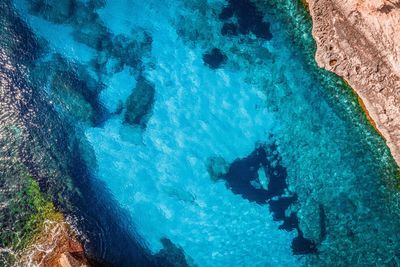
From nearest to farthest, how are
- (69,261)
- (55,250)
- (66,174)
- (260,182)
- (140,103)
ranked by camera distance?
(69,261) → (55,250) → (260,182) → (66,174) → (140,103)

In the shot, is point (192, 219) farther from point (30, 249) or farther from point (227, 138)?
point (30, 249)

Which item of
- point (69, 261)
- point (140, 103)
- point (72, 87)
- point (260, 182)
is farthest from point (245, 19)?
point (69, 261)

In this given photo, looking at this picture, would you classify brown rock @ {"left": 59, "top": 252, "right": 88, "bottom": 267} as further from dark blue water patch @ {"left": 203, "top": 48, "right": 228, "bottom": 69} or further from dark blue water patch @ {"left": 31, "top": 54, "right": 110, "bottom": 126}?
dark blue water patch @ {"left": 203, "top": 48, "right": 228, "bottom": 69}

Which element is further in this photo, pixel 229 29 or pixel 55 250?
pixel 229 29

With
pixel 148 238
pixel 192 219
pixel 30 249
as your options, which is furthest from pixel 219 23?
pixel 30 249

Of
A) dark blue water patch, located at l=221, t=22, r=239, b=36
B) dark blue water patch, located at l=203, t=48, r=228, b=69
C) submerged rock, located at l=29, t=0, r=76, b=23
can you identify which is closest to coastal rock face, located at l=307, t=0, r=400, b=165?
dark blue water patch, located at l=221, t=22, r=239, b=36

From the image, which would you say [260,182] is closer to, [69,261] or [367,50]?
[367,50]
